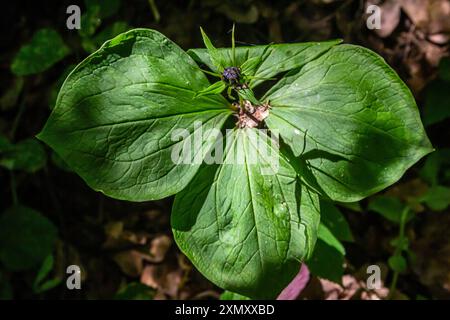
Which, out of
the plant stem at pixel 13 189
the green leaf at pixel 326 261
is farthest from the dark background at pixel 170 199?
the green leaf at pixel 326 261

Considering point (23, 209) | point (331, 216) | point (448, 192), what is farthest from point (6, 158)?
point (448, 192)

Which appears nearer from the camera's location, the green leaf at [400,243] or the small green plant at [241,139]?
the small green plant at [241,139]

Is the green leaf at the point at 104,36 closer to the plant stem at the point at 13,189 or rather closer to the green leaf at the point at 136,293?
the plant stem at the point at 13,189

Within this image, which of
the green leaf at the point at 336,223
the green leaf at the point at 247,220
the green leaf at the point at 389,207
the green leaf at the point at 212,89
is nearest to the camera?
the green leaf at the point at 212,89

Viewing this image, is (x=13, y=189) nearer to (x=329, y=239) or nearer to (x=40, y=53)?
(x=40, y=53)

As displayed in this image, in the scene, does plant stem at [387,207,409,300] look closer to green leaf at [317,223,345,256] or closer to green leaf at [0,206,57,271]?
green leaf at [317,223,345,256]

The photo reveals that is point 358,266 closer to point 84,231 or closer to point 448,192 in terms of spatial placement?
point 448,192
